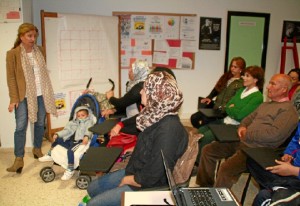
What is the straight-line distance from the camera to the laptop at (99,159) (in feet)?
5.62

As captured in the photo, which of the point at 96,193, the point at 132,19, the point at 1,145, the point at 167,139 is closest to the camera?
the point at 167,139

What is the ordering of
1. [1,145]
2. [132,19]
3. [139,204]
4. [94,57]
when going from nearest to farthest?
[139,204] → [1,145] → [94,57] → [132,19]

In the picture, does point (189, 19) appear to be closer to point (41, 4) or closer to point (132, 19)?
point (132, 19)

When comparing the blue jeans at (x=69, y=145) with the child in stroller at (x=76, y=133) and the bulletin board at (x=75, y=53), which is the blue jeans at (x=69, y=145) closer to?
the child in stroller at (x=76, y=133)

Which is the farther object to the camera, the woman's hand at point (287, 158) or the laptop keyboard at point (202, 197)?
the woman's hand at point (287, 158)

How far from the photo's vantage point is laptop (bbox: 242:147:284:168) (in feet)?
5.98

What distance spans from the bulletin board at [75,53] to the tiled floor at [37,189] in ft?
3.10

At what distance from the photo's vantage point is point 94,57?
4062mm

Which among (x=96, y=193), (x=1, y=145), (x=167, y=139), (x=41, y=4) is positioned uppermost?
(x=41, y=4)

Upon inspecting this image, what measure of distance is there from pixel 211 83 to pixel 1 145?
333 cm

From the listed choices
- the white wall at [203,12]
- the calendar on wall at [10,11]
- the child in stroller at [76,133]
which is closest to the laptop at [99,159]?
the child in stroller at [76,133]

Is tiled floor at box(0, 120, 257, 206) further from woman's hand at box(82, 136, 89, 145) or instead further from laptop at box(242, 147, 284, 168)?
laptop at box(242, 147, 284, 168)

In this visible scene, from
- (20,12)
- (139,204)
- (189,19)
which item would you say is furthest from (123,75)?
(139,204)

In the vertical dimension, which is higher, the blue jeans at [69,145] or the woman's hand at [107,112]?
the woman's hand at [107,112]
